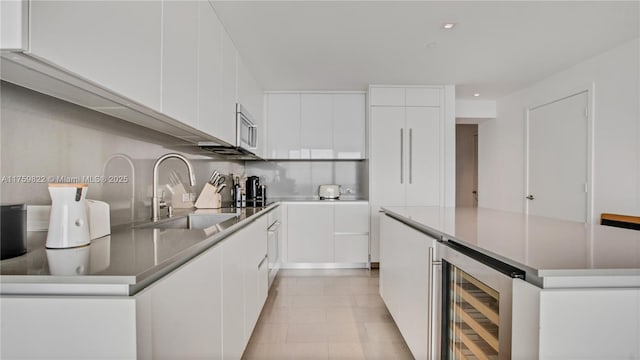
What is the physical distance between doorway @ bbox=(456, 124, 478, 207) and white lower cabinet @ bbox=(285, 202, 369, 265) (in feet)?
12.1

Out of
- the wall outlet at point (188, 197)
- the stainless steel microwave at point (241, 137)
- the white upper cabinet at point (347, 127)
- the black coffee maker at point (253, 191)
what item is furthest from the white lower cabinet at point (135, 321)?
the white upper cabinet at point (347, 127)

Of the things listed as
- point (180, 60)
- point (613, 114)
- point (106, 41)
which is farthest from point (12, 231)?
point (613, 114)

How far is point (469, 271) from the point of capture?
105cm

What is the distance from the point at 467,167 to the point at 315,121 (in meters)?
4.13

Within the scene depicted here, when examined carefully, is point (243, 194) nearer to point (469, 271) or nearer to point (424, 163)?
point (424, 163)

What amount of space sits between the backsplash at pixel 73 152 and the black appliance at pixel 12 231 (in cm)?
19

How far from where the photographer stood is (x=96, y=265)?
0.75m

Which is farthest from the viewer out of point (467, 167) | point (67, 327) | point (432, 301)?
point (467, 167)

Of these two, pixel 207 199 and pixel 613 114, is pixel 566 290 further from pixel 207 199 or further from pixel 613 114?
pixel 613 114

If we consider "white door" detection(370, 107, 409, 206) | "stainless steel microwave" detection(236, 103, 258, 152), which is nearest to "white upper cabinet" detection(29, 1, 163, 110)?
"stainless steel microwave" detection(236, 103, 258, 152)

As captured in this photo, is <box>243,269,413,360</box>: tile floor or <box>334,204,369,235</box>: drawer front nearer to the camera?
<box>243,269,413,360</box>: tile floor

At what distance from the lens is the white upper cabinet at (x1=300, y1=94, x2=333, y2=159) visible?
13.8ft

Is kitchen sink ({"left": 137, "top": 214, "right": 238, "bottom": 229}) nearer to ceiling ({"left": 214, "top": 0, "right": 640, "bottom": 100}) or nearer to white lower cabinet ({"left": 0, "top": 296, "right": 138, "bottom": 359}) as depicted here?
white lower cabinet ({"left": 0, "top": 296, "right": 138, "bottom": 359})

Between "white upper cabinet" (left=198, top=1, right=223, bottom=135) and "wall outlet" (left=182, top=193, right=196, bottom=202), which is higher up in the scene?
"white upper cabinet" (left=198, top=1, right=223, bottom=135)
